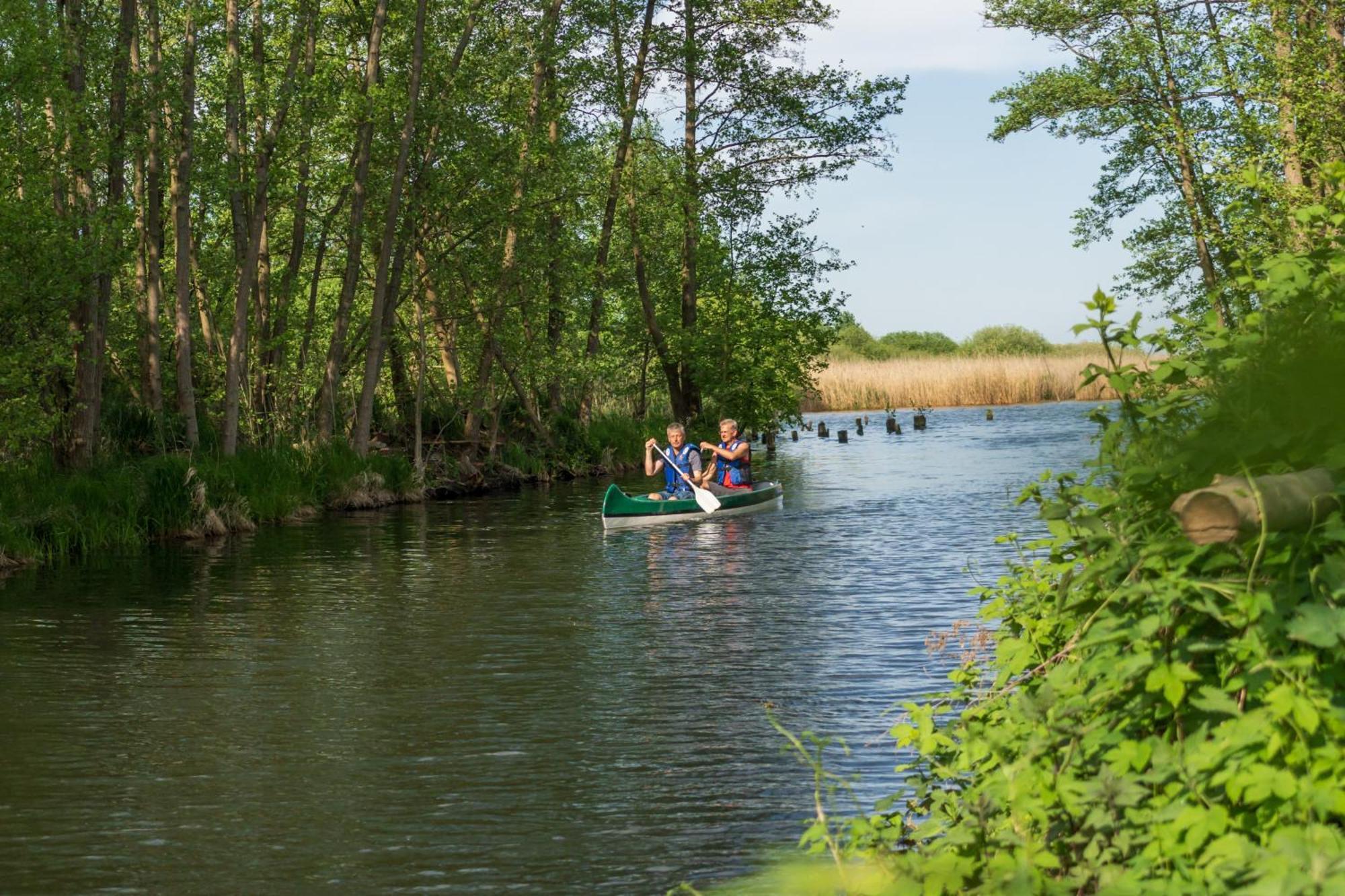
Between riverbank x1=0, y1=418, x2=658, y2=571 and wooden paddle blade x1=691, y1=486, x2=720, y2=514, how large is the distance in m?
6.44

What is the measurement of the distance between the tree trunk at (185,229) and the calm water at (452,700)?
3951 mm

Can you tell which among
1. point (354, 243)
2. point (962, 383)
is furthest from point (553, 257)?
point (962, 383)

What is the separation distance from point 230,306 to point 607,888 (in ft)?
81.0

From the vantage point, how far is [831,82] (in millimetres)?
35312

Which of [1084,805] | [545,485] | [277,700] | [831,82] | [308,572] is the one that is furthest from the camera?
[831,82]

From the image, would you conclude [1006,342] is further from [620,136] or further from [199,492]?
[199,492]

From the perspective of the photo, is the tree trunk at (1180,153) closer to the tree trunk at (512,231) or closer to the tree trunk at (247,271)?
the tree trunk at (512,231)

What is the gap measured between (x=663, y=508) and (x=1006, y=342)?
2682 inches

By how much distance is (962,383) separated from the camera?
60.0 meters

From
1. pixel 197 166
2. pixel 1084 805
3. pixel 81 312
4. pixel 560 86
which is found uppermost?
pixel 560 86

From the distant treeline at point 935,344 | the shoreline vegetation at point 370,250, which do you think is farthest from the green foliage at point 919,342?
the shoreline vegetation at point 370,250

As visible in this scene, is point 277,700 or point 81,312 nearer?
point 277,700

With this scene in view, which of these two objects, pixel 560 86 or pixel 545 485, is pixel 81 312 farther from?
pixel 560 86

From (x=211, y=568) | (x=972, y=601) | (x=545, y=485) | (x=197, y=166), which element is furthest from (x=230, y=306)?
(x=972, y=601)
